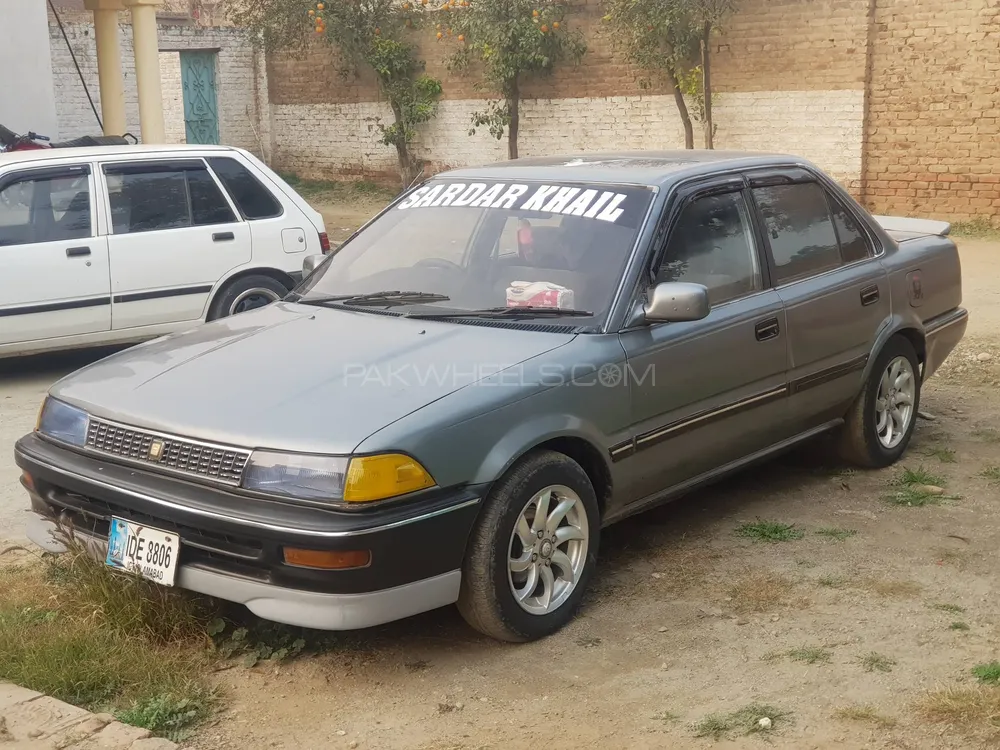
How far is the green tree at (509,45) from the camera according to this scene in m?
17.0

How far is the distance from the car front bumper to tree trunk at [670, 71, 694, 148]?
12.9 m

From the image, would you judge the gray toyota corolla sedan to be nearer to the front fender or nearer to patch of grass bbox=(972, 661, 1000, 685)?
the front fender

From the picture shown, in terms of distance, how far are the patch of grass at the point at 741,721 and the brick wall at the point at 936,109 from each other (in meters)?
11.5

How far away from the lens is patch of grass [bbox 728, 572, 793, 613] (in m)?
4.35

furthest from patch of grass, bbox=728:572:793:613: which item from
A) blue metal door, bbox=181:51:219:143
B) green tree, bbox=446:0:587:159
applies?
blue metal door, bbox=181:51:219:143

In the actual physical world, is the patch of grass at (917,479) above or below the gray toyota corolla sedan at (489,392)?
below

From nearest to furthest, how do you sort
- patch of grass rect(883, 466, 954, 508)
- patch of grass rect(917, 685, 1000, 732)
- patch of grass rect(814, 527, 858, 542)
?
patch of grass rect(917, 685, 1000, 732), patch of grass rect(814, 527, 858, 542), patch of grass rect(883, 466, 954, 508)

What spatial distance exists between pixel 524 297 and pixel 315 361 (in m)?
0.88

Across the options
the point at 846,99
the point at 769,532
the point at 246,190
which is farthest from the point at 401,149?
the point at 769,532

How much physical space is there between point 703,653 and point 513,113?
14721mm

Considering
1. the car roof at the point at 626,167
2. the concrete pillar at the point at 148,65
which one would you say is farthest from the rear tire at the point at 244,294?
the concrete pillar at the point at 148,65

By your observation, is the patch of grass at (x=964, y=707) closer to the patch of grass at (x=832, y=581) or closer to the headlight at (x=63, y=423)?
the patch of grass at (x=832, y=581)

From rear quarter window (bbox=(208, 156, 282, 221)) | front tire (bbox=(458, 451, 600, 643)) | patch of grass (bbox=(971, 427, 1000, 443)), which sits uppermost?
rear quarter window (bbox=(208, 156, 282, 221))

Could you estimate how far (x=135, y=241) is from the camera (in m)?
7.96
